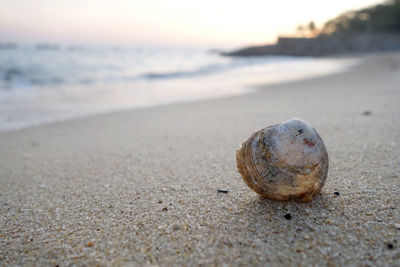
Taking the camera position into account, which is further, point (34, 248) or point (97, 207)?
point (97, 207)

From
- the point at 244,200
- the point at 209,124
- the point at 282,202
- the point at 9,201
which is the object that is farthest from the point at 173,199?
the point at 209,124

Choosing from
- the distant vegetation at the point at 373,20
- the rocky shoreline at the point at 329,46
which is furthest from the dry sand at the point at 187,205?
the distant vegetation at the point at 373,20

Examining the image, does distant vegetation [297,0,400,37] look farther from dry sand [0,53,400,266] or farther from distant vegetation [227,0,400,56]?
dry sand [0,53,400,266]

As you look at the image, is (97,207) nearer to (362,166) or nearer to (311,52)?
(362,166)

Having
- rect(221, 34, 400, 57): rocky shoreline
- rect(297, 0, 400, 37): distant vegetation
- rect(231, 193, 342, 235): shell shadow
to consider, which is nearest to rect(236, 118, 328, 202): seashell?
→ rect(231, 193, 342, 235): shell shadow

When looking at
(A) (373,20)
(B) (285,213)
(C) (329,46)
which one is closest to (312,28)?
(A) (373,20)

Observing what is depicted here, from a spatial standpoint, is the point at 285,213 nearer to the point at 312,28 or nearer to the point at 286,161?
the point at 286,161
